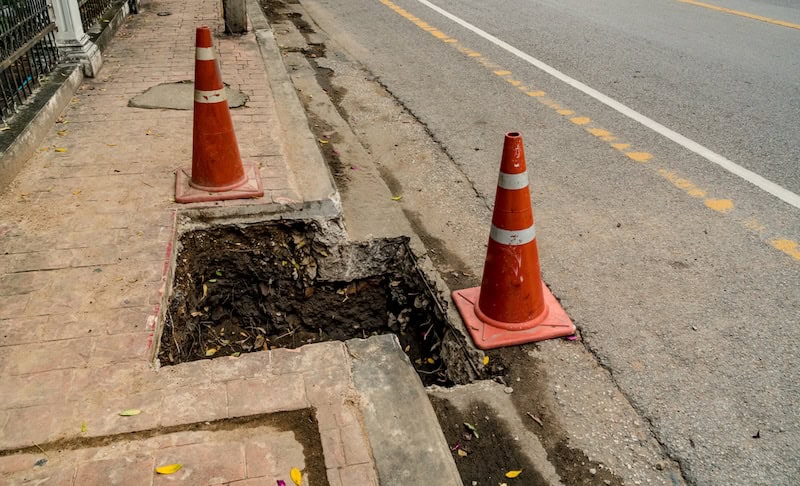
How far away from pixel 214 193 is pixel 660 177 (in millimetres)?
3258

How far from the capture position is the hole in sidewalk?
368cm

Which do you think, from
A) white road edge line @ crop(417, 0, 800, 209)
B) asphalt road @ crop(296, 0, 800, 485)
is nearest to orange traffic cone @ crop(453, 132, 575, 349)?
asphalt road @ crop(296, 0, 800, 485)

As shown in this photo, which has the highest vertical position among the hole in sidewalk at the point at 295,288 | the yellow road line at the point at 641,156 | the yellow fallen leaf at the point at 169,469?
the yellow fallen leaf at the point at 169,469

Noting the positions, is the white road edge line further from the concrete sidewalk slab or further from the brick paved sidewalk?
the brick paved sidewalk

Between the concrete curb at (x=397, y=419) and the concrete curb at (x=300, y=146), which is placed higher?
the concrete curb at (x=397, y=419)

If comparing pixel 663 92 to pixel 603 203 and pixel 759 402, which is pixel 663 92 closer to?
pixel 603 203

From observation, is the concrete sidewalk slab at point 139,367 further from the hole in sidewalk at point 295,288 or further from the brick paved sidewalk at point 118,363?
the hole in sidewalk at point 295,288

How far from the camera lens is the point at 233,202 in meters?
3.85

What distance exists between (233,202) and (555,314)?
1979 mm

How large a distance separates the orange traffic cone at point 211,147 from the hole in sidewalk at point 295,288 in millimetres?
301

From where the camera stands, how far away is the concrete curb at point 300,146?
4032 mm

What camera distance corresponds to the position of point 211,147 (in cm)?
385

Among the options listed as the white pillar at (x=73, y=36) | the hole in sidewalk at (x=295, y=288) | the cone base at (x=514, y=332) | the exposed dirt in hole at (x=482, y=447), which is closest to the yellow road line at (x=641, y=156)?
the cone base at (x=514, y=332)

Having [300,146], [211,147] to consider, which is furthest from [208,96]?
[300,146]
